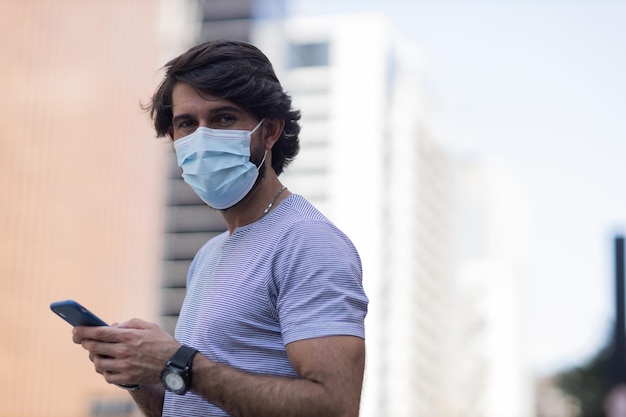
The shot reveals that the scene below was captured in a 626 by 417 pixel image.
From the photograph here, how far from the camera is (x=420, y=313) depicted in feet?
486

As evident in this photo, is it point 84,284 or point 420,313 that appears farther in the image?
point 420,313

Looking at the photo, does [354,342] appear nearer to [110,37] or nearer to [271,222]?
[271,222]

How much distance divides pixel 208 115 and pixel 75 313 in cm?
67

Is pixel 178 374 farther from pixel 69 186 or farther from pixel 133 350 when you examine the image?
pixel 69 186

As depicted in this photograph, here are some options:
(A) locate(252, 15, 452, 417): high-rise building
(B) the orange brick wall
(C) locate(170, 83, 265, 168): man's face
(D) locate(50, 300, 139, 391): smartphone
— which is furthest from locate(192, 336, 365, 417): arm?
(A) locate(252, 15, 452, 417): high-rise building

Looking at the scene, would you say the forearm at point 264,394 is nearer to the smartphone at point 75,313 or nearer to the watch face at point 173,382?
the watch face at point 173,382

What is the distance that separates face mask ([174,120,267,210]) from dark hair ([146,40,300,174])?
94mm

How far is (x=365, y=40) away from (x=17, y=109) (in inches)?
2709

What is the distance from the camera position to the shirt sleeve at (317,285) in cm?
264

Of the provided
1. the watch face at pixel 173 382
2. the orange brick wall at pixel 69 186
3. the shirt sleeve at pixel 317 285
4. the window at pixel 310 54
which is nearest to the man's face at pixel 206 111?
the shirt sleeve at pixel 317 285

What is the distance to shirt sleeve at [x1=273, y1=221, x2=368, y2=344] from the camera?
264cm

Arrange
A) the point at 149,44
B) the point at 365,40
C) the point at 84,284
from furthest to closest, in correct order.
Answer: the point at 365,40
the point at 149,44
the point at 84,284

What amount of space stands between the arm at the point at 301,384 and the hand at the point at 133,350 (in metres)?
0.09

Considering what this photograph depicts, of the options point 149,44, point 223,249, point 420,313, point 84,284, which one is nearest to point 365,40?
point 420,313
